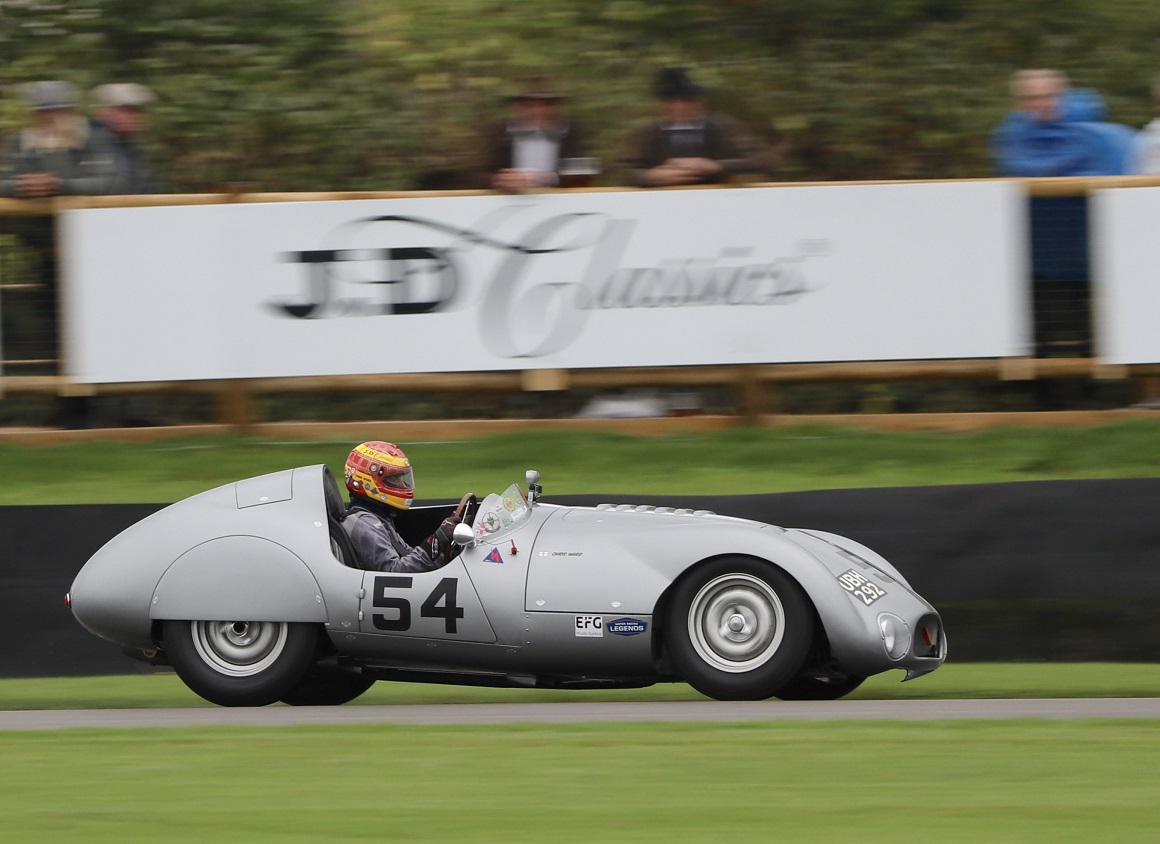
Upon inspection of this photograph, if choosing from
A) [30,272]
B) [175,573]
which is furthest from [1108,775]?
[30,272]

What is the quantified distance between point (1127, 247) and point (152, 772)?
6510 millimetres

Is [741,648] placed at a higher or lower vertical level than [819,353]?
lower

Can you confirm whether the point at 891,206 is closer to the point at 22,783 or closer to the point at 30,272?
the point at 30,272

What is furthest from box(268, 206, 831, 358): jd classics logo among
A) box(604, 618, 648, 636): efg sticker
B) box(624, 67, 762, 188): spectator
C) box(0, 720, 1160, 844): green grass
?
box(0, 720, 1160, 844): green grass

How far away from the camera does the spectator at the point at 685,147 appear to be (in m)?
10.4

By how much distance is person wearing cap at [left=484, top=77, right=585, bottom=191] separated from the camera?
1043cm

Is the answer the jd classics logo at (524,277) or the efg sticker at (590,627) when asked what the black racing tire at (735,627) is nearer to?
the efg sticker at (590,627)

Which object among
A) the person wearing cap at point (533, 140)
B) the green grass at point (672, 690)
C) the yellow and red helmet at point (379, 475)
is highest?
the person wearing cap at point (533, 140)

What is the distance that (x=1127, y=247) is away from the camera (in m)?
9.91

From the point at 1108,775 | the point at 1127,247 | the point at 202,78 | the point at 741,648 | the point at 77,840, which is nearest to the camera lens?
the point at 77,840

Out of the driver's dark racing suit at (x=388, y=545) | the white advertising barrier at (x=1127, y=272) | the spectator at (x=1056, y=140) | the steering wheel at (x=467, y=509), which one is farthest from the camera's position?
the spectator at (x=1056, y=140)

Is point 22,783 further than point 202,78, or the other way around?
point 202,78

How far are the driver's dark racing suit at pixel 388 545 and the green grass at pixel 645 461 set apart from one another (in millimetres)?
2038

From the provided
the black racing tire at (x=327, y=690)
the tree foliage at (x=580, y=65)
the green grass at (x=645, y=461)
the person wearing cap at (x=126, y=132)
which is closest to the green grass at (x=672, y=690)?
the black racing tire at (x=327, y=690)
